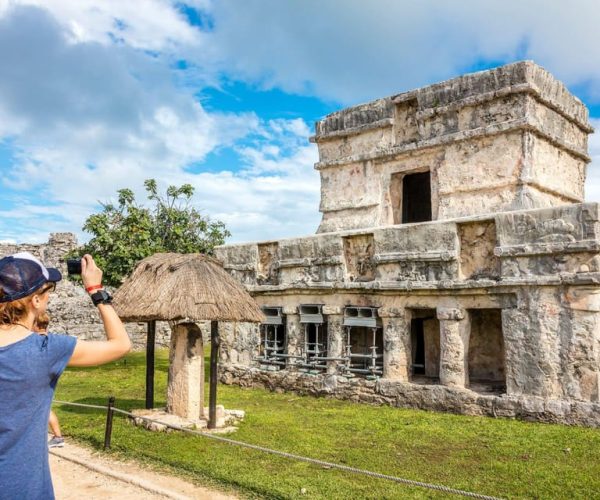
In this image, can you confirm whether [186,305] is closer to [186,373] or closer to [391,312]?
[186,373]

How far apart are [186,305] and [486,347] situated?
24.0ft

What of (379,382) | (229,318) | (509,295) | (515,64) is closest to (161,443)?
(229,318)

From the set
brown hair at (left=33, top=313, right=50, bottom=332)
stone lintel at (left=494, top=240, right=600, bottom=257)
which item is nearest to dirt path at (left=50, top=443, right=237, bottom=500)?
brown hair at (left=33, top=313, right=50, bottom=332)

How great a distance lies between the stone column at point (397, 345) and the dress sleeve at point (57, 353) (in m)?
8.67

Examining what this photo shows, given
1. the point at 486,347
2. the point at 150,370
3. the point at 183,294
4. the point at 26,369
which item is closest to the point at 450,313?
the point at 486,347

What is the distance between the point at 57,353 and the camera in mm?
2457

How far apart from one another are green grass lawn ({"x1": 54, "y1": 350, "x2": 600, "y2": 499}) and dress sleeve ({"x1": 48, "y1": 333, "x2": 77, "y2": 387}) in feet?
12.4

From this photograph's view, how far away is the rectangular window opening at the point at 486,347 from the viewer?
11.9 metres

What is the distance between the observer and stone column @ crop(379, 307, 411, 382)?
10.5 meters

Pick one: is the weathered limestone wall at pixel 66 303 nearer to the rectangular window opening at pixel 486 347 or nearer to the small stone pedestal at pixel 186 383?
the small stone pedestal at pixel 186 383

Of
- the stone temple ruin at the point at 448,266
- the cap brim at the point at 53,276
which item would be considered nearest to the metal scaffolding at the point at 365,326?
the stone temple ruin at the point at 448,266

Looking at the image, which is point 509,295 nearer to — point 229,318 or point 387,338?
point 387,338

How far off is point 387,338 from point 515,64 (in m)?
6.27

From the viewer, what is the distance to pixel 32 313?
249 centimetres
